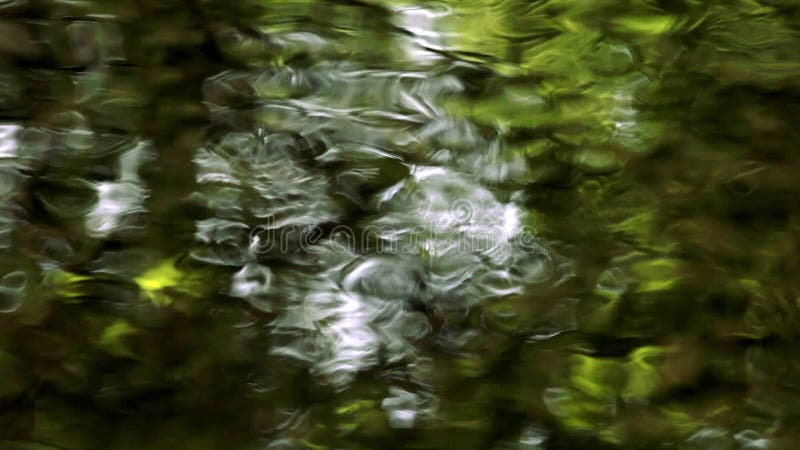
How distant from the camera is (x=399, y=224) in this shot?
3.07ft

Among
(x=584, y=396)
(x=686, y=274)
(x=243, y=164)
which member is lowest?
(x=584, y=396)

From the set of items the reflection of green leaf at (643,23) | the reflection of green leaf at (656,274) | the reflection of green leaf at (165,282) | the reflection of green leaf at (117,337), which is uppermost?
the reflection of green leaf at (643,23)

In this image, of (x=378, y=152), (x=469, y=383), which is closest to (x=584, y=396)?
(x=469, y=383)

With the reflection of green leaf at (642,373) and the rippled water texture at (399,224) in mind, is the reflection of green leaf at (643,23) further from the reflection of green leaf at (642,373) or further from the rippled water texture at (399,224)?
the reflection of green leaf at (642,373)

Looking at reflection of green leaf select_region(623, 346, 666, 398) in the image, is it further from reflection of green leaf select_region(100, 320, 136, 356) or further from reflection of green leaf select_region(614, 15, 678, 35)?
reflection of green leaf select_region(100, 320, 136, 356)

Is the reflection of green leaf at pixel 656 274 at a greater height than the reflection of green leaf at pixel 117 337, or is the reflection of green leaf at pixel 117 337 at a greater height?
the reflection of green leaf at pixel 656 274

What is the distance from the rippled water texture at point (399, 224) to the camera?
89 centimetres

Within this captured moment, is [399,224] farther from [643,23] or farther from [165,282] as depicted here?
[643,23]

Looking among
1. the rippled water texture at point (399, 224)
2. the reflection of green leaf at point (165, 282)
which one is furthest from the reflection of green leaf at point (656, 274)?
the reflection of green leaf at point (165, 282)

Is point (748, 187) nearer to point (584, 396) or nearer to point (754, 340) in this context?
point (754, 340)

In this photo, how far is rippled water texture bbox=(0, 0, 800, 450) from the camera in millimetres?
888

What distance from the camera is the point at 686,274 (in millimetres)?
942

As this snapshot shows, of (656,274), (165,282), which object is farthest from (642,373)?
(165,282)

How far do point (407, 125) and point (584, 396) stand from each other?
1.25 ft
